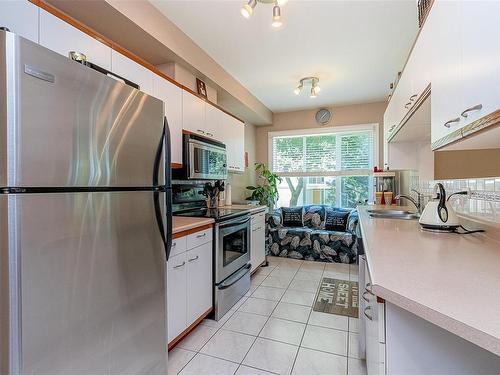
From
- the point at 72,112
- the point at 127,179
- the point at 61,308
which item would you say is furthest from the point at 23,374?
the point at 72,112

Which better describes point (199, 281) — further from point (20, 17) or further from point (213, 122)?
point (20, 17)

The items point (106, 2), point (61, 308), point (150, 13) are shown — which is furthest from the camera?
point (150, 13)

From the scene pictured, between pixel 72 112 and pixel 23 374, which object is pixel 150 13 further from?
pixel 23 374

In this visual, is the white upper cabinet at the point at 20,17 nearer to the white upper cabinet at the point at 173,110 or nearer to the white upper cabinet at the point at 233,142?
the white upper cabinet at the point at 173,110

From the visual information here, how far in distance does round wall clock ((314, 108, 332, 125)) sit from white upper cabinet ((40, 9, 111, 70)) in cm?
385

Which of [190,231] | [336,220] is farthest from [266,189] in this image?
[190,231]

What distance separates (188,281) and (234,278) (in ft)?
2.34

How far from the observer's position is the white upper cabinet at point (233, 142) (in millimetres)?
3370

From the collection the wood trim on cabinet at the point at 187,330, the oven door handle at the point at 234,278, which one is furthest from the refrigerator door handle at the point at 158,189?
the oven door handle at the point at 234,278

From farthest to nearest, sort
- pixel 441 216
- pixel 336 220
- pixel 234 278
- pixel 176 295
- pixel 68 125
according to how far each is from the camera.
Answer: pixel 336 220 < pixel 234 278 < pixel 176 295 < pixel 441 216 < pixel 68 125

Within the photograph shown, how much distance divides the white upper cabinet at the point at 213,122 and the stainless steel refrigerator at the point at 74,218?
4.99 ft

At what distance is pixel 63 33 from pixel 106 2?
455mm

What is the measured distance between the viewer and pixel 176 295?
1.83 m

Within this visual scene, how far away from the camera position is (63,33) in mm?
1389
